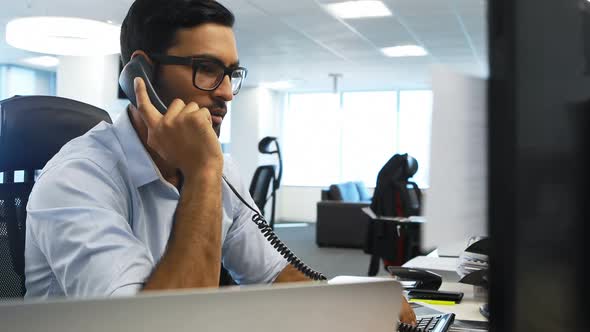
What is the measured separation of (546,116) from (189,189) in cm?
59

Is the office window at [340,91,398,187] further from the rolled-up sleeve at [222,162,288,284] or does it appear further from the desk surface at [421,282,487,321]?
the rolled-up sleeve at [222,162,288,284]

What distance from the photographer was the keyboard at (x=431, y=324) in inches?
33.9

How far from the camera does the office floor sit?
5.12 m

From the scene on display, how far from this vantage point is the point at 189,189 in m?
0.85

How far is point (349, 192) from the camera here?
7961 mm

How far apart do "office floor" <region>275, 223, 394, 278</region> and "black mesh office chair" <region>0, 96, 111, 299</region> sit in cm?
330

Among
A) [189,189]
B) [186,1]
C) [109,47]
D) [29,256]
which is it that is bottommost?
[29,256]

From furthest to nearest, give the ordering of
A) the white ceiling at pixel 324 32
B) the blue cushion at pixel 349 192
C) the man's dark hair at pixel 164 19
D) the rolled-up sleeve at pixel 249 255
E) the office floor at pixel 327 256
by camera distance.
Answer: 1. the blue cushion at pixel 349 192
2. the office floor at pixel 327 256
3. the white ceiling at pixel 324 32
4. the rolled-up sleeve at pixel 249 255
5. the man's dark hair at pixel 164 19

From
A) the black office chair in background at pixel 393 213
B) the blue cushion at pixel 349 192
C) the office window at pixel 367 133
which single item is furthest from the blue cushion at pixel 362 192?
the black office chair in background at pixel 393 213

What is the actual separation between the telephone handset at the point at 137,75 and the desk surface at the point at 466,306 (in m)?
0.66

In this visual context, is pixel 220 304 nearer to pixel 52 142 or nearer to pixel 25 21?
pixel 52 142

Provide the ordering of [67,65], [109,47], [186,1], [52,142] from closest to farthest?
1. [186,1]
2. [52,142]
3. [109,47]
4. [67,65]

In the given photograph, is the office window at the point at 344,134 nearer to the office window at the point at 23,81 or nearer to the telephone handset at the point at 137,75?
the office window at the point at 23,81

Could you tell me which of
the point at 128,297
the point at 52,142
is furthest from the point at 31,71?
the point at 128,297
